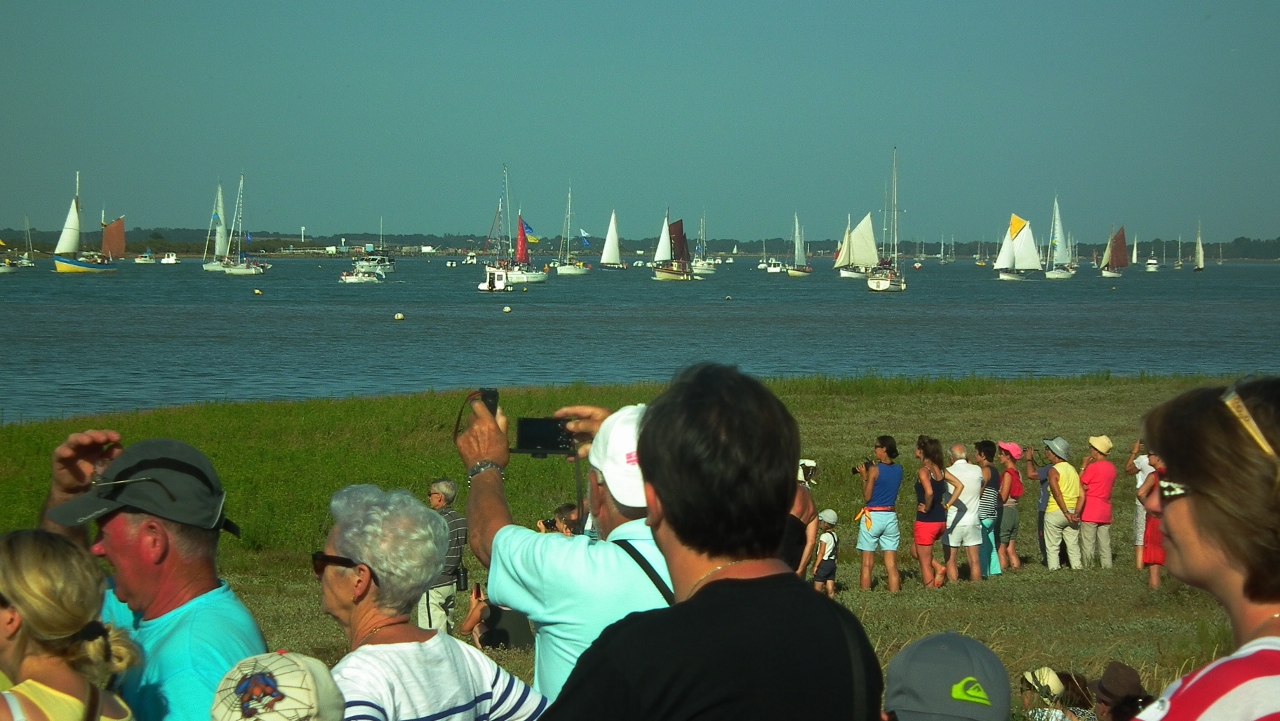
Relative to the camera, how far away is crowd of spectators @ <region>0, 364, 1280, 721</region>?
1997 millimetres

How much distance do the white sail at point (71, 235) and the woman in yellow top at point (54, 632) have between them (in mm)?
141647

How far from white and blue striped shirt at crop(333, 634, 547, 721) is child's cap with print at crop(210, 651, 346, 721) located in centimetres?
51

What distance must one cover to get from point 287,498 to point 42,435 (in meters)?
7.08

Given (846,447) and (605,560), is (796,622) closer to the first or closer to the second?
(605,560)

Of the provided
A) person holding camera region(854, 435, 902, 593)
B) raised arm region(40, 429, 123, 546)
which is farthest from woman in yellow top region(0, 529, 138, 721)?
person holding camera region(854, 435, 902, 593)

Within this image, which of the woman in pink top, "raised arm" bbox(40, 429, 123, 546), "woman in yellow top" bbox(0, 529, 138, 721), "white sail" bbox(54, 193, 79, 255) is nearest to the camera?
"woman in yellow top" bbox(0, 529, 138, 721)

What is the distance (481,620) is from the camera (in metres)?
7.91

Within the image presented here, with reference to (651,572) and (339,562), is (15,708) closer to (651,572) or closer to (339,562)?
(339,562)

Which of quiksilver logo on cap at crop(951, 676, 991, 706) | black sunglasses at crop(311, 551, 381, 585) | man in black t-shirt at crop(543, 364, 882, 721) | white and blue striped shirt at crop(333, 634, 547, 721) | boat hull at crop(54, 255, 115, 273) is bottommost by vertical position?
quiksilver logo on cap at crop(951, 676, 991, 706)

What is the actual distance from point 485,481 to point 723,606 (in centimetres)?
132

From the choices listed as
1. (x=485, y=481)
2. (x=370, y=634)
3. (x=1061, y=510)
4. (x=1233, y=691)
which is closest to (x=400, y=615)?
(x=370, y=634)

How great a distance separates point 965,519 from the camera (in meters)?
10.5

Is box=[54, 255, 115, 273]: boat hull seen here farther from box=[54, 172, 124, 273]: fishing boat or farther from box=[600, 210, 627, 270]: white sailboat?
box=[600, 210, 627, 270]: white sailboat

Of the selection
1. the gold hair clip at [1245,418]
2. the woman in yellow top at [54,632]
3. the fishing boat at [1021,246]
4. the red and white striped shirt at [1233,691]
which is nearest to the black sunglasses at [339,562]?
the woman in yellow top at [54,632]
